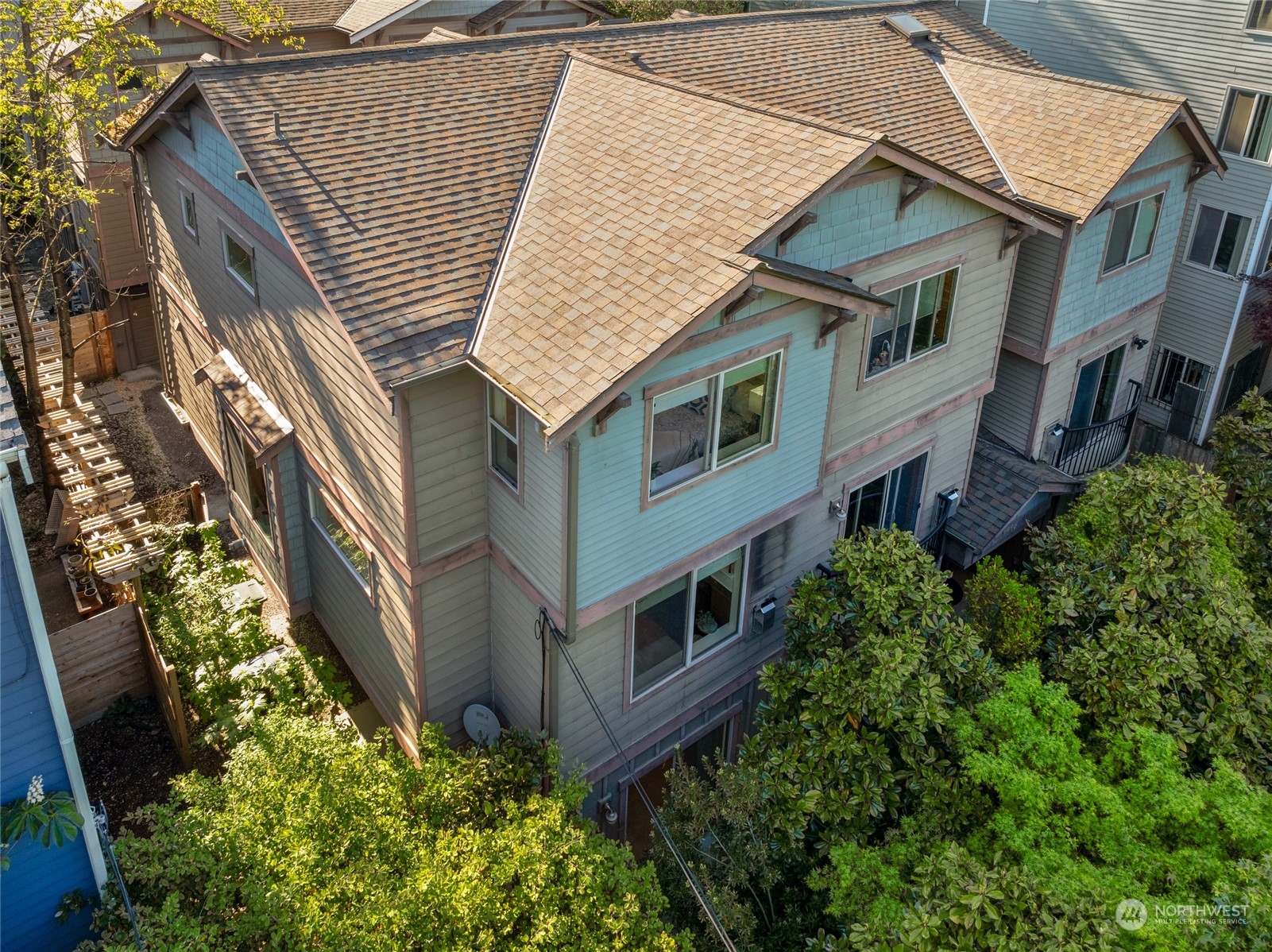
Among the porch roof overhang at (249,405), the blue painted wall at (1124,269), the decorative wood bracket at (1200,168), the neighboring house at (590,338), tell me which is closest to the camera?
the neighboring house at (590,338)

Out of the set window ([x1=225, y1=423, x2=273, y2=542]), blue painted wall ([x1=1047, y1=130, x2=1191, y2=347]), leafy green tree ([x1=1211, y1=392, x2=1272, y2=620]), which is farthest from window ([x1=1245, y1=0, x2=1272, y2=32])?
window ([x1=225, y1=423, x2=273, y2=542])

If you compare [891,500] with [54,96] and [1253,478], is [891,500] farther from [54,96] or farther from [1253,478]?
[54,96]

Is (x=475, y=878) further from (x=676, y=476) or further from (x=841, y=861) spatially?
(x=676, y=476)

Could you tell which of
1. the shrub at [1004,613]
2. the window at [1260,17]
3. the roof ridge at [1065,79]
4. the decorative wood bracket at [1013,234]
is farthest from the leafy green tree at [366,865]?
the window at [1260,17]

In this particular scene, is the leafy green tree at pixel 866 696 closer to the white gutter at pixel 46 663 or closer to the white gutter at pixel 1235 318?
the white gutter at pixel 46 663

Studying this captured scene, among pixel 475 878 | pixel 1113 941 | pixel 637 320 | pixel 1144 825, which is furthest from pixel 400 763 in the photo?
pixel 1144 825

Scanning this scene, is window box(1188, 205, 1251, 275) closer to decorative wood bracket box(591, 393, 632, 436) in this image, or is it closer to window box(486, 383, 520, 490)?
decorative wood bracket box(591, 393, 632, 436)
